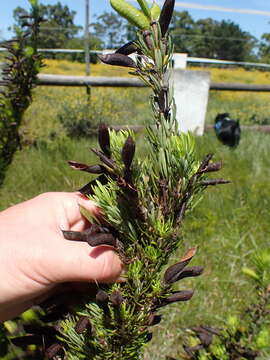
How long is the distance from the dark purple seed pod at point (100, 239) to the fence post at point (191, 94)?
494 cm

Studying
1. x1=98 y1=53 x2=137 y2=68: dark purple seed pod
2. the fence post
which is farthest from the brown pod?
the fence post

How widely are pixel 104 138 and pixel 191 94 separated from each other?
5113 millimetres

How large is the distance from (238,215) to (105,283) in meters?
2.67

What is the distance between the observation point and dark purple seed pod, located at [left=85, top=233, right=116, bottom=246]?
55cm

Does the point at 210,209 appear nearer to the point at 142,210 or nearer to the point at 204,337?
the point at 204,337

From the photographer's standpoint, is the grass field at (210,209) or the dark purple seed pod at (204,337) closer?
the dark purple seed pod at (204,337)

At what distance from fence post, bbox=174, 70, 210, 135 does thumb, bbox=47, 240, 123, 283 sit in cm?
488

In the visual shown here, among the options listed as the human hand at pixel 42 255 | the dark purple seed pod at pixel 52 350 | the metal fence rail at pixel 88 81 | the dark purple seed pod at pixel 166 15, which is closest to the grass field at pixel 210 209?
the human hand at pixel 42 255

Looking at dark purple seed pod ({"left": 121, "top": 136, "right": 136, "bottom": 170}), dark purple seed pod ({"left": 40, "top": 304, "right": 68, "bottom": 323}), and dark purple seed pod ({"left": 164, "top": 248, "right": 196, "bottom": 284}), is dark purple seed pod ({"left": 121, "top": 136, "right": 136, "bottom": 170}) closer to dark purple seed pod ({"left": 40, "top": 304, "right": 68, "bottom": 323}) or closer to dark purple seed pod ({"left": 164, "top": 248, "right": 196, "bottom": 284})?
dark purple seed pod ({"left": 164, "top": 248, "right": 196, "bottom": 284})

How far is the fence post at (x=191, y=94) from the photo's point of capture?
540 cm

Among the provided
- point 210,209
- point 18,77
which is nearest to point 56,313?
point 18,77

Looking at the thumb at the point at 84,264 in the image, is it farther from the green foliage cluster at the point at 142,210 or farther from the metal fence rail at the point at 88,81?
the metal fence rail at the point at 88,81

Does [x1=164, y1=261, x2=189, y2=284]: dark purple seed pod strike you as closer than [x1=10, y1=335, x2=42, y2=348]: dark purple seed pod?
Result: Yes

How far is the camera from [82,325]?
563 mm
